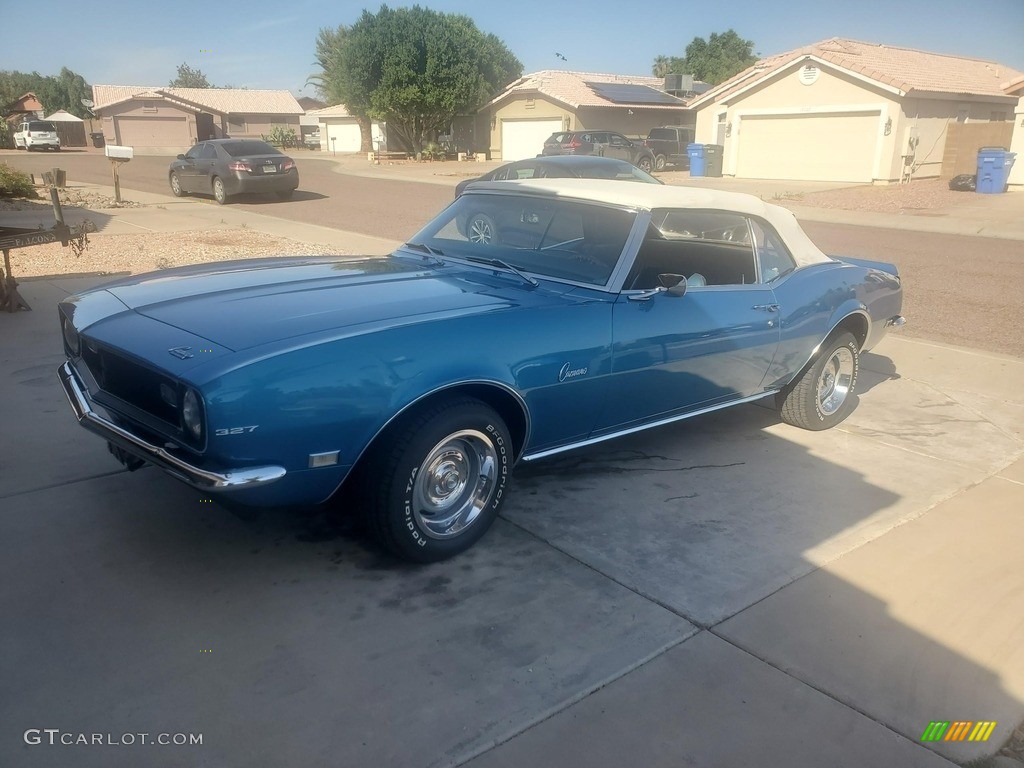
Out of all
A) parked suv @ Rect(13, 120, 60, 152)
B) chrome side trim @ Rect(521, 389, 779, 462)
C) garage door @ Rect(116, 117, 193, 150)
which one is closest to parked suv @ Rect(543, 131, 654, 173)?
chrome side trim @ Rect(521, 389, 779, 462)

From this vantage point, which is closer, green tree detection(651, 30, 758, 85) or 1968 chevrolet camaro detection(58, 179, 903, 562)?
1968 chevrolet camaro detection(58, 179, 903, 562)

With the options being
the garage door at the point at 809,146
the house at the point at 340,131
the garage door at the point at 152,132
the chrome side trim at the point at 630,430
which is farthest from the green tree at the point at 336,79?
the chrome side trim at the point at 630,430

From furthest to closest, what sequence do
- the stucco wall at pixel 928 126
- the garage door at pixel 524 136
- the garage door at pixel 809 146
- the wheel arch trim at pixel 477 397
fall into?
the garage door at pixel 524 136 → the garage door at pixel 809 146 → the stucco wall at pixel 928 126 → the wheel arch trim at pixel 477 397

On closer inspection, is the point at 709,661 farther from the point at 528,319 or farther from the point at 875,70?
the point at 875,70

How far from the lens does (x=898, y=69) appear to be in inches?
1113

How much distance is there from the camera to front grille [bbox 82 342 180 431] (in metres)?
3.14

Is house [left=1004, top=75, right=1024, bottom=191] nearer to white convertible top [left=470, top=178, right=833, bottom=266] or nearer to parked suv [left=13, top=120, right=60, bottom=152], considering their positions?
white convertible top [left=470, top=178, right=833, bottom=266]

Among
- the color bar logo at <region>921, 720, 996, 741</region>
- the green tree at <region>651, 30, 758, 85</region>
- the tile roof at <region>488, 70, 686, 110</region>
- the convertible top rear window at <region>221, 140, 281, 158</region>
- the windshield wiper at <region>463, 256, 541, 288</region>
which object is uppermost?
the green tree at <region>651, 30, 758, 85</region>

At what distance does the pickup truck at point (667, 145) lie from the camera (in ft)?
109

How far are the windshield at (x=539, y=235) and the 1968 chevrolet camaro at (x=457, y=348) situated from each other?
1cm

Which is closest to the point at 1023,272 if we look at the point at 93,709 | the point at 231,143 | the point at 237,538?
the point at 237,538

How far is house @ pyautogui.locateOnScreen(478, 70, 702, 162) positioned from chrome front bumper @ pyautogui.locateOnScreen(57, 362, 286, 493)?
37.0 meters

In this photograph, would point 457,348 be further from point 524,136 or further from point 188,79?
point 188,79

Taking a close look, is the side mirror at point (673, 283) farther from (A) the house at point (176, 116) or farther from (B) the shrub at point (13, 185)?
(A) the house at point (176, 116)
